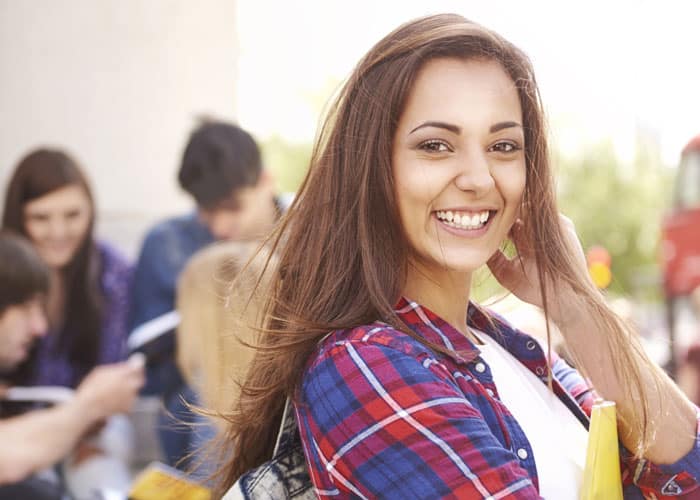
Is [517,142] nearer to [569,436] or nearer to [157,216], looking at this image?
[569,436]

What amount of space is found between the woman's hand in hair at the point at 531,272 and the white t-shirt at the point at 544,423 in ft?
0.32

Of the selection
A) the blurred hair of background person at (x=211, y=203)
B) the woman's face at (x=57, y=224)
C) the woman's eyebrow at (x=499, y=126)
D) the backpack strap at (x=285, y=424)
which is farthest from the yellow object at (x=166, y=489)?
the woman's face at (x=57, y=224)

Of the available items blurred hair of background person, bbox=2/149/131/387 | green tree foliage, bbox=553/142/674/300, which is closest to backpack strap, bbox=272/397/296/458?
blurred hair of background person, bbox=2/149/131/387

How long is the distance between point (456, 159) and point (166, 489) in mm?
965

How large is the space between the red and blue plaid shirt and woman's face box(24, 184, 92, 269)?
10.2 feet

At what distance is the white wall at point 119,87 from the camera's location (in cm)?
663

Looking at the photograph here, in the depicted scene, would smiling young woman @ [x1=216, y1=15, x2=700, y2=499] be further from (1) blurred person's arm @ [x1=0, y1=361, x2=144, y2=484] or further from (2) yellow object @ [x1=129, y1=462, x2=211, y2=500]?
(1) blurred person's arm @ [x1=0, y1=361, x2=144, y2=484]

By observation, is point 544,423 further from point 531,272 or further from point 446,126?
point 446,126

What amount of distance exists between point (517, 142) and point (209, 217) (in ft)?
8.27

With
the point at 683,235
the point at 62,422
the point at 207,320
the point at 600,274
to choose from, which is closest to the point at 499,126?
the point at 207,320

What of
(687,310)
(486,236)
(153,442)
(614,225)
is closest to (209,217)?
(153,442)

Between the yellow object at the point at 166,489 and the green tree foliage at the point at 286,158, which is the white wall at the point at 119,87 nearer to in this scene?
the yellow object at the point at 166,489

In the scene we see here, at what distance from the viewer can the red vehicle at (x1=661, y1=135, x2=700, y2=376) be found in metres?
10.2

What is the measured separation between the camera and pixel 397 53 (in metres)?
1.59
